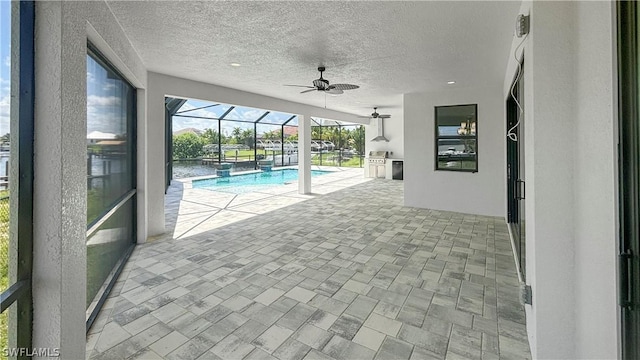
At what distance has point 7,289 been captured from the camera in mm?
1273

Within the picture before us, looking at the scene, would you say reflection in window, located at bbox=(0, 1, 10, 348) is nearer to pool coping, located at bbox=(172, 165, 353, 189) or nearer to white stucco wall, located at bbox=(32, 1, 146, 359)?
white stucco wall, located at bbox=(32, 1, 146, 359)

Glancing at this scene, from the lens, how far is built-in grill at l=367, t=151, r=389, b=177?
40.4 ft

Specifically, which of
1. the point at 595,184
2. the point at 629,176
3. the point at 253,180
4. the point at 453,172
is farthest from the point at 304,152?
the point at 629,176

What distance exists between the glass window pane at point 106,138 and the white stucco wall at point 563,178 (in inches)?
132

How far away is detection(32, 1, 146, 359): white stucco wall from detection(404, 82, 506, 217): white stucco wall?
609 centimetres

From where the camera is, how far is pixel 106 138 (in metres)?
2.94

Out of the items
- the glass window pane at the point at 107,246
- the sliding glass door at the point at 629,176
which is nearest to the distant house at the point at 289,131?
→ the glass window pane at the point at 107,246

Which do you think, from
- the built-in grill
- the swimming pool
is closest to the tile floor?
the swimming pool

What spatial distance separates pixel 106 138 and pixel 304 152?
594 cm

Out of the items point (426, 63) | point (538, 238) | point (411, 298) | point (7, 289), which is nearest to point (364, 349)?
point (411, 298)

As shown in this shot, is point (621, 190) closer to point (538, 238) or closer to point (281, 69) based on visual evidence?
point (538, 238)

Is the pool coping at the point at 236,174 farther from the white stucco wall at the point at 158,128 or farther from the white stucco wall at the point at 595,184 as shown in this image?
the white stucco wall at the point at 595,184

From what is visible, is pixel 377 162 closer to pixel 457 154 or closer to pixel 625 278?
pixel 457 154

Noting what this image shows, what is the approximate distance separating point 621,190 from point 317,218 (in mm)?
4761
